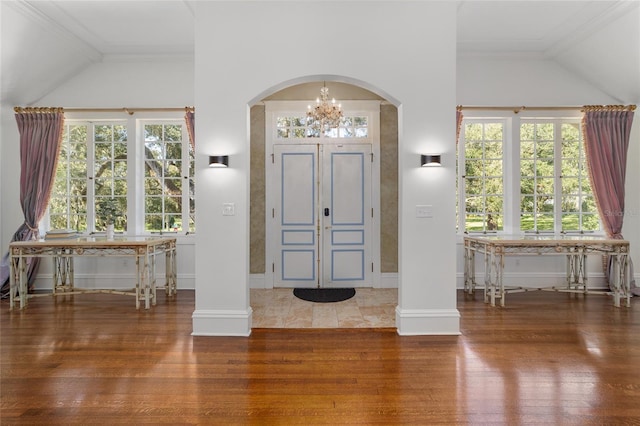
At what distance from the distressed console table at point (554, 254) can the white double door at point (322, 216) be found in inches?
61.9

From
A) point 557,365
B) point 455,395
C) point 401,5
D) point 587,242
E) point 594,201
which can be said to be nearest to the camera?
point 455,395

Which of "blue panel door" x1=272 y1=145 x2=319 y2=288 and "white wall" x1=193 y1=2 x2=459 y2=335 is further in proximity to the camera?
"blue panel door" x1=272 y1=145 x2=319 y2=288

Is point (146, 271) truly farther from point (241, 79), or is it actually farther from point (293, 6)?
point (293, 6)

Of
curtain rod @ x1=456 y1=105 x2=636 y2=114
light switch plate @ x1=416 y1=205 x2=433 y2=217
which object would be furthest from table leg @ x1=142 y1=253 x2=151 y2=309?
curtain rod @ x1=456 y1=105 x2=636 y2=114

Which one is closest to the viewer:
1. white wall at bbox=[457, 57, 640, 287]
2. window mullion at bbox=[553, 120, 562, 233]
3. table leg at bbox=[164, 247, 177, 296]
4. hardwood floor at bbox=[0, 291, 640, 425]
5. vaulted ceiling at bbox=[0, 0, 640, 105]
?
hardwood floor at bbox=[0, 291, 640, 425]

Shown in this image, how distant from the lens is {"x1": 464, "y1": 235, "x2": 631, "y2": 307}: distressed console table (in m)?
4.34

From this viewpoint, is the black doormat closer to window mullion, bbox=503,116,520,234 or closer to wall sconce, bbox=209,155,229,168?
wall sconce, bbox=209,155,229,168

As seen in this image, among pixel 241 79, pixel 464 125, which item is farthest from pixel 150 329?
pixel 464 125

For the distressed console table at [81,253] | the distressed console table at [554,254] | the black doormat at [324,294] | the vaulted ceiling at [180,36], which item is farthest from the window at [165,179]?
the distressed console table at [554,254]

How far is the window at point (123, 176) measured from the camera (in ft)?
17.3

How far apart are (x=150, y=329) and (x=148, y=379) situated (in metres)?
1.16

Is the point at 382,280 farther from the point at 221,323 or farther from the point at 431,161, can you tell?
the point at 221,323

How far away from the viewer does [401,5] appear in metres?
3.38

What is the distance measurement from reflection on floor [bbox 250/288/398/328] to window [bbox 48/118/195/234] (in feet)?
6.05
